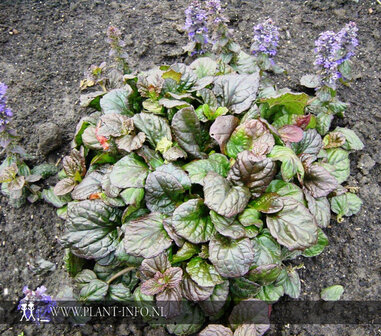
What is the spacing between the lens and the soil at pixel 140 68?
266 cm

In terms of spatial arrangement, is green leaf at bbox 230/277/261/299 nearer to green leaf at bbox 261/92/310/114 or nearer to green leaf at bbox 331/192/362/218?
green leaf at bbox 331/192/362/218

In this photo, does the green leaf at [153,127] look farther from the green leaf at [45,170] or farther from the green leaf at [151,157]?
the green leaf at [45,170]

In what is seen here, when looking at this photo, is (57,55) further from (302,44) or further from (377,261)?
(377,261)

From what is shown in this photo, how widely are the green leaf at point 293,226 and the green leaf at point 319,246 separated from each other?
36 centimetres

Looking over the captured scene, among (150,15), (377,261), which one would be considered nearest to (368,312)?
(377,261)

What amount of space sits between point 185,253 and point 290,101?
134cm

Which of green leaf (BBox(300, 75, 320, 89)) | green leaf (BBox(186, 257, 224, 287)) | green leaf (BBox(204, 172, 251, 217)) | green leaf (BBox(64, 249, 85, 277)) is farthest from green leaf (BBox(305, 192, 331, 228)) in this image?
green leaf (BBox(64, 249, 85, 277))

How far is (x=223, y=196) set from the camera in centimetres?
A: 226

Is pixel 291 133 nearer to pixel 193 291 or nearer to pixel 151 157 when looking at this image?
pixel 151 157

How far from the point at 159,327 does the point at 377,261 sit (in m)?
1.67

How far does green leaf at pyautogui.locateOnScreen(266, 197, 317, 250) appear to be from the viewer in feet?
7.25

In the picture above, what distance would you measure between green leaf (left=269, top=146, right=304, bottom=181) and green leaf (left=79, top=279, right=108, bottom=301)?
1403mm

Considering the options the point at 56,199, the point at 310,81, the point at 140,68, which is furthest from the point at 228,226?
the point at 140,68

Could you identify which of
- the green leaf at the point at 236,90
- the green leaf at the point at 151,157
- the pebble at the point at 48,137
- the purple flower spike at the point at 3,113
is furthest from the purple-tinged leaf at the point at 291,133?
the purple flower spike at the point at 3,113
